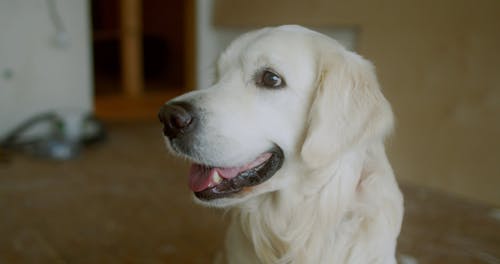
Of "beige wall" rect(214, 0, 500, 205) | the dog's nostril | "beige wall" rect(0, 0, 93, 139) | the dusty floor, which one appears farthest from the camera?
"beige wall" rect(0, 0, 93, 139)

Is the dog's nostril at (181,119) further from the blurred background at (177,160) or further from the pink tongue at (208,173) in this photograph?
the blurred background at (177,160)

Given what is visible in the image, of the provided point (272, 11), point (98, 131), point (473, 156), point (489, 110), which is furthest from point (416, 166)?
point (98, 131)

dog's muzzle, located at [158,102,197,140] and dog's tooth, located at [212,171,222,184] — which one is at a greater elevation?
dog's muzzle, located at [158,102,197,140]

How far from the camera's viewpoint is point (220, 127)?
1.09m

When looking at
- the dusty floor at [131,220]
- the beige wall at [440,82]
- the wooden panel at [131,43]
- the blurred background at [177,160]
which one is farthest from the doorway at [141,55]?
the beige wall at [440,82]

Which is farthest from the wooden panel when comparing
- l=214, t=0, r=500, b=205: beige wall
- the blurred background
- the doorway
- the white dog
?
the white dog

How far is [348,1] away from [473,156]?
1.41 m

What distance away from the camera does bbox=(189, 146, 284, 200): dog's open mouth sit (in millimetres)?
1151

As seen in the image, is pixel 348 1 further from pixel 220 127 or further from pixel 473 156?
pixel 220 127

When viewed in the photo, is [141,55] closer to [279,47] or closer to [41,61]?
[41,61]

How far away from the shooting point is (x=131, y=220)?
2301mm

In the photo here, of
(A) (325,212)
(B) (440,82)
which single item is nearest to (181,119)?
(A) (325,212)

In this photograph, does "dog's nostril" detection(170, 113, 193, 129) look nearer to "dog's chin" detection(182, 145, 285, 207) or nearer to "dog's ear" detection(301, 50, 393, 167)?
"dog's chin" detection(182, 145, 285, 207)

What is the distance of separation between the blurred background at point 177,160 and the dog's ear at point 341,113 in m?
0.28
